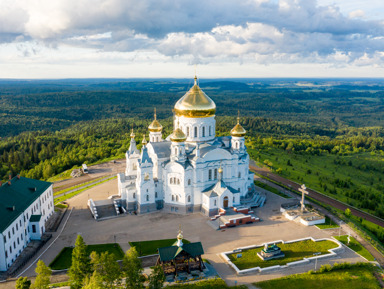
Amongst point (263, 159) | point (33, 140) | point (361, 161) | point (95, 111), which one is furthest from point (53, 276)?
point (95, 111)

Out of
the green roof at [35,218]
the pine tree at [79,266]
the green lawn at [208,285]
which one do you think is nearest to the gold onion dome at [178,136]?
the green roof at [35,218]

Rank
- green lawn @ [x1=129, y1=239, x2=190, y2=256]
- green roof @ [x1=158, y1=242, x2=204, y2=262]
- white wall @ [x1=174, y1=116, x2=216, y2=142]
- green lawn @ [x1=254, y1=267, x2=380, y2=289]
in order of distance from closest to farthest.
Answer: green lawn @ [x1=254, y1=267, x2=380, y2=289] → green roof @ [x1=158, y1=242, x2=204, y2=262] → green lawn @ [x1=129, y1=239, x2=190, y2=256] → white wall @ [x1=174, y1=116, x2=216, y2=142]

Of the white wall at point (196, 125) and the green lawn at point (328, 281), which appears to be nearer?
the green lawn at point (328, 281)

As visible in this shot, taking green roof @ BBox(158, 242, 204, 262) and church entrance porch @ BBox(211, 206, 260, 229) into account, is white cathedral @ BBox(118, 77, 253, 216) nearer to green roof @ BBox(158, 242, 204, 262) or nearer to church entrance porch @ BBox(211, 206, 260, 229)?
church entrance porch @ BBox(211, 206, 260, 229)

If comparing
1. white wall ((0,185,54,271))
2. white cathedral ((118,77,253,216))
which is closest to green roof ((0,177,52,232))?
white wall ((0,185,54,271))

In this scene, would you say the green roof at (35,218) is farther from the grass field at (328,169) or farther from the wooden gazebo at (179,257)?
the grass field at (328,169)

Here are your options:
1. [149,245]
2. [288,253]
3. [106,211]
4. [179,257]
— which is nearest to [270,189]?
[288,253]

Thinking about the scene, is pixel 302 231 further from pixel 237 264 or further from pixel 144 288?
pixel 144 288

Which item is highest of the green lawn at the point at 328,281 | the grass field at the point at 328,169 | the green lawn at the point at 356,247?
the green lawn at the point at 356,247
